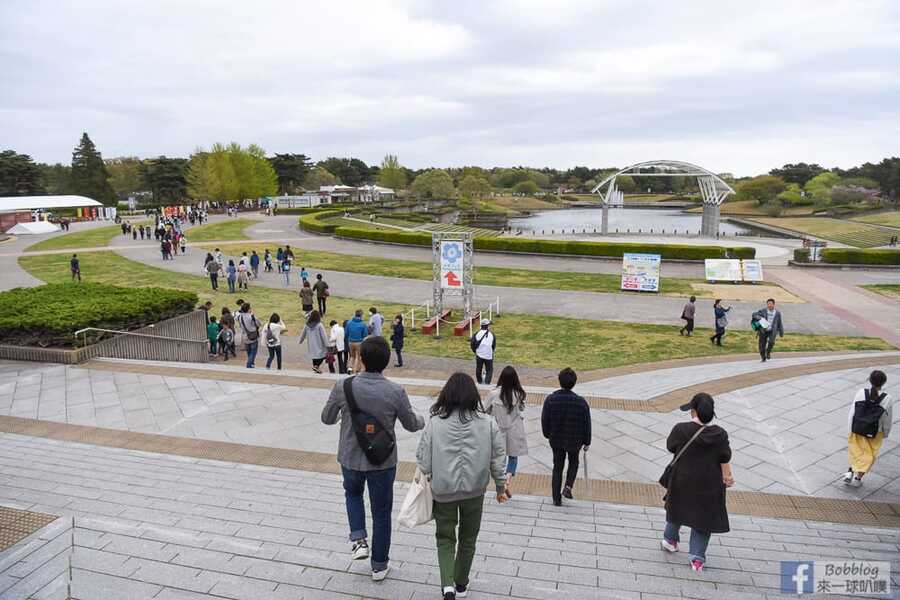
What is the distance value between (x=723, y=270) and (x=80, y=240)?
143ft

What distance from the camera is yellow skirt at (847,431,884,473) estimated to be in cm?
629

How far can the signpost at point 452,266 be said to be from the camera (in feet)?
59.0

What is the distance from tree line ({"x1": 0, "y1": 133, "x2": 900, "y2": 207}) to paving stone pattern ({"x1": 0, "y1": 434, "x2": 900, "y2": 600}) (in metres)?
73.0

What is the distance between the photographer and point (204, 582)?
4.33 metres

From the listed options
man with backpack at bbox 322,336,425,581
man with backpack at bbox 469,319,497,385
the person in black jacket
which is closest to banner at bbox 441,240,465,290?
man with backpack at bbox 469,319,497,385

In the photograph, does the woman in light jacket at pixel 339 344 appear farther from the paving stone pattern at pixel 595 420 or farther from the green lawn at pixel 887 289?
the green lawn at pixel 887 289

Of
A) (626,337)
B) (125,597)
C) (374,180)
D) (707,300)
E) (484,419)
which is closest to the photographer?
(484,419)

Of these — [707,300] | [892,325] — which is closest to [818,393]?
[892,325]

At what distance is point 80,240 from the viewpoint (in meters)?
42.0

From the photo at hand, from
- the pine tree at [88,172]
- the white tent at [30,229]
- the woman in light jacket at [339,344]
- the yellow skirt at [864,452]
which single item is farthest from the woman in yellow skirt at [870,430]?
the pine tree at [88,172]

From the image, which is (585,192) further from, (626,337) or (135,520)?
(135,520)

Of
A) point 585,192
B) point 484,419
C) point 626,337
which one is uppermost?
point 585,192

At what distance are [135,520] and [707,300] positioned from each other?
2237 cm

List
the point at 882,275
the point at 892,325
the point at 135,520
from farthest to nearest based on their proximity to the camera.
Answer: the point at 882,275, the point at 892,325, the point at 135,520
